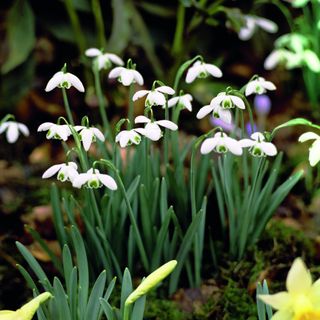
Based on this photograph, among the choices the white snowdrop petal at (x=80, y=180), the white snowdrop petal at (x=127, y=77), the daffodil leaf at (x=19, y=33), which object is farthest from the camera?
the daffodil leaf at (x=19, y=33)

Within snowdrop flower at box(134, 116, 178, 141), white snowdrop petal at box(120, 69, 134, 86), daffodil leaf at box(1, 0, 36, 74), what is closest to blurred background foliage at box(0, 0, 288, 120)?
daffodil leaf at box(1, 0, 36, 74)

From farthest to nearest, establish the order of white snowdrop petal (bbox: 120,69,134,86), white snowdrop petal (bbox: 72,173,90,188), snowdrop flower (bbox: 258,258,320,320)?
white snowdrop petal (bbox: 120,69,134,86), white snowdrop petal (bbox: 72,173,90,188), snowdrop flower (bbox: 258,258,320,320)

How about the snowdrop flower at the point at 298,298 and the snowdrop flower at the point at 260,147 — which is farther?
the snowdrop flower at the point at 260,147

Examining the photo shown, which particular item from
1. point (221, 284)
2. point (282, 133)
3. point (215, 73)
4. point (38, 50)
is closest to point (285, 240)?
point (221, 284)

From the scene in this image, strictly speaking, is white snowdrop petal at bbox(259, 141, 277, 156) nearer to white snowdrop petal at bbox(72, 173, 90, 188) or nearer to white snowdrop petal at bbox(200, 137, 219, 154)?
white snowdrop petal at bbox(200, 137, 219, 154)

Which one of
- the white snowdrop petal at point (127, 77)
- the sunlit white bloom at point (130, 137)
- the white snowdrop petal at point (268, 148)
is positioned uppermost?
the white snowdrop petal at point (127, 77)

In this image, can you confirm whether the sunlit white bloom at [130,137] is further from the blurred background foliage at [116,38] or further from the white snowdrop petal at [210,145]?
the blurred background foliage at [116,38]

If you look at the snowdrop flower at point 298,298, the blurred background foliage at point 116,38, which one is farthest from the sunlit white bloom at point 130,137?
the blurred background foliage at point 116,38
